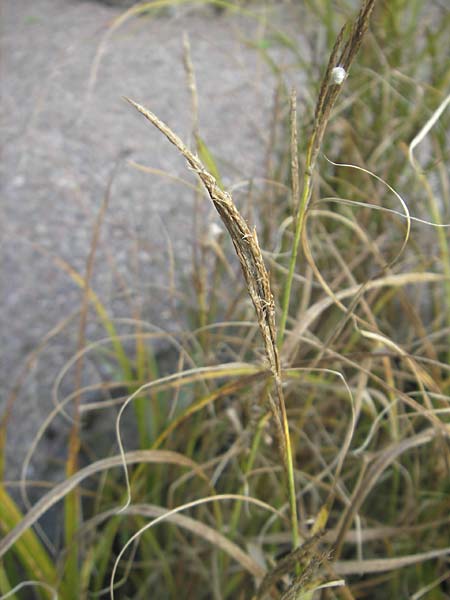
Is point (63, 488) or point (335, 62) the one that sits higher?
point (335, 62)

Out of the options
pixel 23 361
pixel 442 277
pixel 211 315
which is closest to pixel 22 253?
pixel 23 361

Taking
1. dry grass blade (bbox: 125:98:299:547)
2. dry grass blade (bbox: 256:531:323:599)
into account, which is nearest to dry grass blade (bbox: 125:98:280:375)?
dry grass blade (bbox: 125:98:299:547)

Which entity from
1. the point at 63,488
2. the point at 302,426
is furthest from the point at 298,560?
the point at 302,426

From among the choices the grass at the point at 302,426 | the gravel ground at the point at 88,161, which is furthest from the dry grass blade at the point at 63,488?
the gravel ground at the point at 88,161

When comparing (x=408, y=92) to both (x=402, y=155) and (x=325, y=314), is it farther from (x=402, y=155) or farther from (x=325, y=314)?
(x=325, y=314)

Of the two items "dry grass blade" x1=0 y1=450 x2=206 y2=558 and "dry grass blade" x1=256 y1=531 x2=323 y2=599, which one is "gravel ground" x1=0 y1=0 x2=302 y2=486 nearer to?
"dry grass blade" x1=0 y1=450 x2=206 y2=558

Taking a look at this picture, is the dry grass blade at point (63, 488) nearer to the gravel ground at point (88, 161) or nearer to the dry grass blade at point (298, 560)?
the dry grass blade at point (298, 560)

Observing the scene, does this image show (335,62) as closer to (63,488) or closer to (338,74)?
(338,74)
